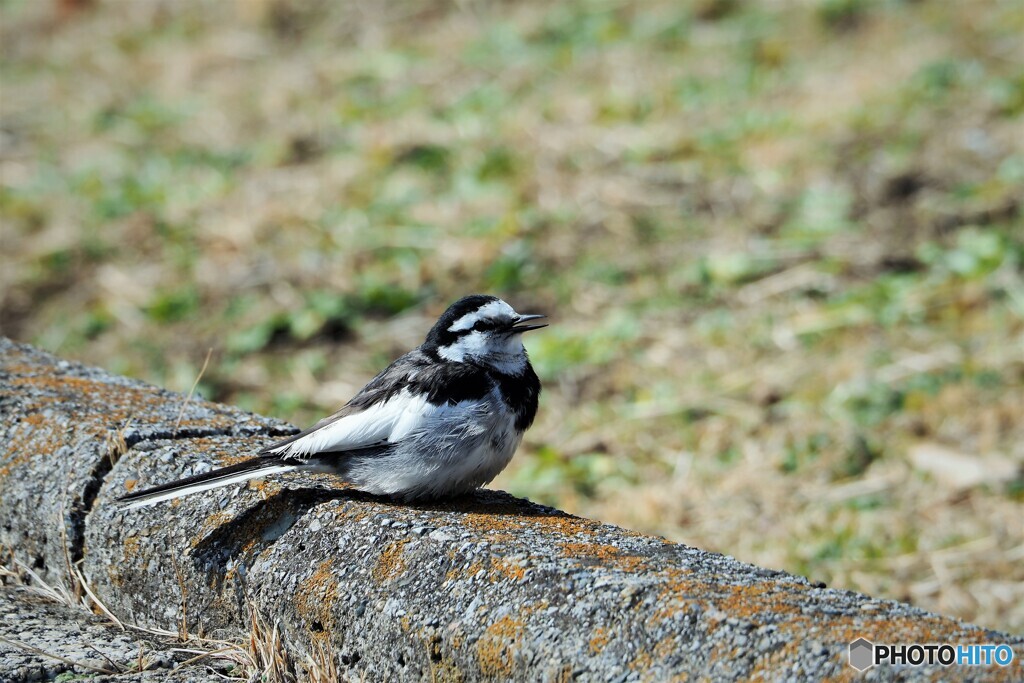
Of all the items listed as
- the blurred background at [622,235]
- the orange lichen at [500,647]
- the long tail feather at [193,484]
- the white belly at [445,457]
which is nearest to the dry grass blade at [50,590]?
the long tail feather at [193,484]

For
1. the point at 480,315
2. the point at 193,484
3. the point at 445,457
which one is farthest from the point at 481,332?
the point at 193,484

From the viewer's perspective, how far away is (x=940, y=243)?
7.31 meters

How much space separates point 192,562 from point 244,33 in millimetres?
9723

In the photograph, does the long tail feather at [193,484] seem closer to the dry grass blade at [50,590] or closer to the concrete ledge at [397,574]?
the concrete ledge at [397,574]

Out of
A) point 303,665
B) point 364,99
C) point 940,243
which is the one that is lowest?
point 940,243

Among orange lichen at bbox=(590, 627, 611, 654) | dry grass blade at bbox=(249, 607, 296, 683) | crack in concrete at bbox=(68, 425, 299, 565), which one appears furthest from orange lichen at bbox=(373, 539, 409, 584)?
crack in concrete at bbox=(68, 425, 299, 565)

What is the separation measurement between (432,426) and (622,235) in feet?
15.4

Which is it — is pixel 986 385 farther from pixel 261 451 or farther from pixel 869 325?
pixel 261 451

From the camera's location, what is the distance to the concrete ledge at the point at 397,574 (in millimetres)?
2215

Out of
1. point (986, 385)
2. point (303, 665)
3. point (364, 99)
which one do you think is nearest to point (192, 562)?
Result: point (303, 665)

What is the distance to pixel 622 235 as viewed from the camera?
25.8ft

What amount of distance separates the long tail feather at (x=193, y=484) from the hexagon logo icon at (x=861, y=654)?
1542 mm

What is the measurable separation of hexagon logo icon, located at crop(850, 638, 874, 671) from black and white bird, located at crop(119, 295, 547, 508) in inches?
55.4

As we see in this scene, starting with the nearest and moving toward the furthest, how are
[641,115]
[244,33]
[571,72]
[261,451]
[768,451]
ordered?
[261,451] < [768,451] < [641,115] < [571,72] < [244,33]
